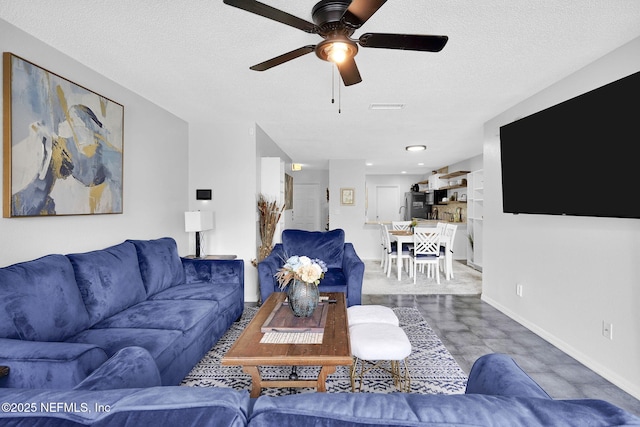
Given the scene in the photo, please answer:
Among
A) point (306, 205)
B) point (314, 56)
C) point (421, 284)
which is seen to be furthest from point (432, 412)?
point (306, 205)

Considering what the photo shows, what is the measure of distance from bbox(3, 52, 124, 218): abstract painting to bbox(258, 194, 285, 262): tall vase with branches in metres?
1.97

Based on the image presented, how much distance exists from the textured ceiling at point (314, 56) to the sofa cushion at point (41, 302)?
4.94 ft

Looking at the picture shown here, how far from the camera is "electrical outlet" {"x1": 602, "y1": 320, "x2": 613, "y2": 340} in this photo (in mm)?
2564

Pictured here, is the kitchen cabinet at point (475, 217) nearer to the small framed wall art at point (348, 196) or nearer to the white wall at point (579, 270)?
the small framed wall art at point (348, 196)

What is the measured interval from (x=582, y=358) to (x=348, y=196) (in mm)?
5778

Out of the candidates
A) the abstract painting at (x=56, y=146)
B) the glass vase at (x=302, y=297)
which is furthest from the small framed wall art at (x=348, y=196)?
the glass vase at (x=302, y=297)

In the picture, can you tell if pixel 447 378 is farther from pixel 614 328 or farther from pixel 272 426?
pixel 272 426

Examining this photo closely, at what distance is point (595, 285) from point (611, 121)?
1.31 metres

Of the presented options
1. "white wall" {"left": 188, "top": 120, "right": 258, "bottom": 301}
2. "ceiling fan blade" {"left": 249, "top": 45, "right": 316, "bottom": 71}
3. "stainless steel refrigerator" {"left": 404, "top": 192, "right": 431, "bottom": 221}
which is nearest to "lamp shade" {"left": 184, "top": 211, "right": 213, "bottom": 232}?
"white wall" {"left": 188, "top": 120, "right": 258, "bottom": 301}

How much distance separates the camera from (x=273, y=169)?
16.5ft

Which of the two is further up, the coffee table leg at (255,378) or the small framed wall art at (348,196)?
the small framed wall art at (348,196)

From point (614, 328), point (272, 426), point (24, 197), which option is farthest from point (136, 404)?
point (614, 328)

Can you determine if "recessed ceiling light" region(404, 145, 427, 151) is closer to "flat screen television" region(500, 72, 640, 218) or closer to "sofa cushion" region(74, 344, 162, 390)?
"flat screen television" region(500, 72, 640, 218)

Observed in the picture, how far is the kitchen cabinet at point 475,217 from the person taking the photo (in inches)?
271
